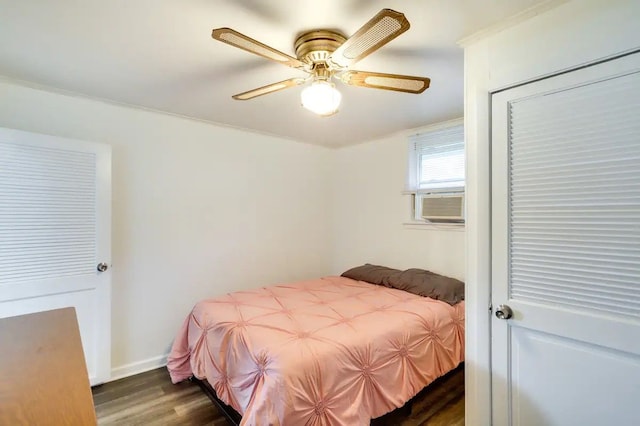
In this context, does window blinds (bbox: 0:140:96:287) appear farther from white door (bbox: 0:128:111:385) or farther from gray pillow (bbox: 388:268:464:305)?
gray pillow (bbox: 388:268:464:305)

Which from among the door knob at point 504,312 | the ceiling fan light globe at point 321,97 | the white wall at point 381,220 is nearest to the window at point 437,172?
the white wall at point 381,220

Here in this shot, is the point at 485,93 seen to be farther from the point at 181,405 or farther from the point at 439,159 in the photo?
the point at 181,405

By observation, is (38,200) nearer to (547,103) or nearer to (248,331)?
(248,331)

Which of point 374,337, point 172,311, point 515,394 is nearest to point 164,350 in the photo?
point 172,311

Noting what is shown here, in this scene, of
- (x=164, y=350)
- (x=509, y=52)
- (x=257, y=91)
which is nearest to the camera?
(x=509, y=52)

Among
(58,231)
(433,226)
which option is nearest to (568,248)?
(433,226)

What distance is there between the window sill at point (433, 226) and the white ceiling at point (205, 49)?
1096 mm

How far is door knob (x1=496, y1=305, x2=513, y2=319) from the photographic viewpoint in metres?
1.48

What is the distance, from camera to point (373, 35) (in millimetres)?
1255

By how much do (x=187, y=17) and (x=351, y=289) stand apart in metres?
2.49

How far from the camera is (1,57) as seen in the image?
6.24 ft

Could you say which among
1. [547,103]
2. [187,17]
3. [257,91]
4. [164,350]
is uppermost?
[187,17]

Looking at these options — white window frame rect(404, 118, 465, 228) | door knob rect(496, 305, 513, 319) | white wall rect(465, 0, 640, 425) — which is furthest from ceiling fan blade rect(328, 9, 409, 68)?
white window frame rect(404, 118, 465, 228)

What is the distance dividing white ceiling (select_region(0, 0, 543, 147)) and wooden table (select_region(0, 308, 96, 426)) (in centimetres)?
146
